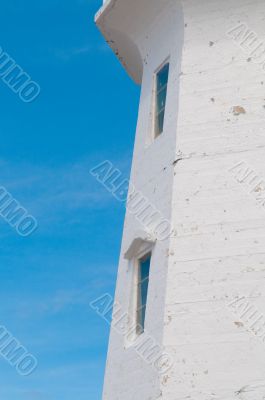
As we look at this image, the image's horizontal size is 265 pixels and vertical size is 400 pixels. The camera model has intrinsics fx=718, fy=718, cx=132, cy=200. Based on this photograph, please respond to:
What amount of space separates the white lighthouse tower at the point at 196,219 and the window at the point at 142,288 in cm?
2

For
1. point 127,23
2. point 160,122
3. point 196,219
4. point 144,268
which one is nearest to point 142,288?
point 144,268

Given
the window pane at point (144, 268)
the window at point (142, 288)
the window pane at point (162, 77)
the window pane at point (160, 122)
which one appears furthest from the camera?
the window pane at point (162, 77)

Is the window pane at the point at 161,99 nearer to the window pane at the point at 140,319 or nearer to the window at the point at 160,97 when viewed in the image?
the window at the point at 160,97

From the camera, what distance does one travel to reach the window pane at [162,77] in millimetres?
10642

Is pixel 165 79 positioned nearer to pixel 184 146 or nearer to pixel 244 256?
pixel 184 146

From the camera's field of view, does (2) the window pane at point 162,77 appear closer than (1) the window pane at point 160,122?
No

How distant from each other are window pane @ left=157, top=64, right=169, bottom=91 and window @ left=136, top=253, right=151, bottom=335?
2.90m

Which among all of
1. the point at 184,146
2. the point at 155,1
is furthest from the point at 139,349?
the point at 155,1

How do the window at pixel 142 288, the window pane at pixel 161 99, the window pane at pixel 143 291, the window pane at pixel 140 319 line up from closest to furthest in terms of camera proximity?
the window pane at pixel 140 319, the window at pixel 142 288, the window pane at pixel 143 291, the window pane at pixel 161 99

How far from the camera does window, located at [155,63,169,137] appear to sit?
10.3 m

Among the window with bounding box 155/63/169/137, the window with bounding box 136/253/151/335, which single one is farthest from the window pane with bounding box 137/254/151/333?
the window with bounding box 155/63/169/137

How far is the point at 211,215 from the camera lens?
8.45 meters

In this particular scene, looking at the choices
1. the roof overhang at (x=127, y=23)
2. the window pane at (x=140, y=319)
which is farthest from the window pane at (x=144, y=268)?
the roof overhang at (x=127, y=23)

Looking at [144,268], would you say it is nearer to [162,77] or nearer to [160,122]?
[160,122]
